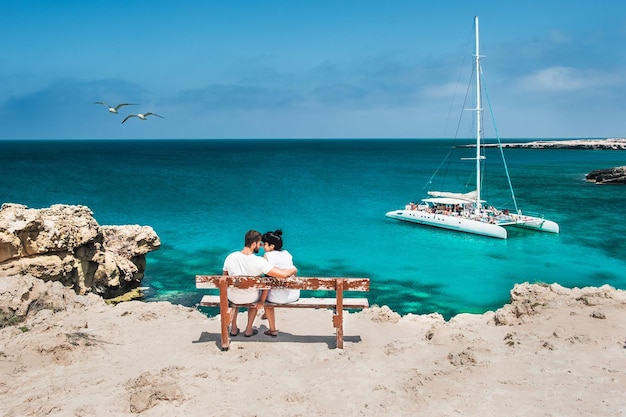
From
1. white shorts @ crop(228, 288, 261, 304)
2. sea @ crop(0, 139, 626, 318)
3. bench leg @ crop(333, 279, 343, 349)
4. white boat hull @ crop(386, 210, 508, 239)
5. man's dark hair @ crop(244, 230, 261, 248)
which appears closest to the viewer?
bench leg @ crop(333, 279, 343, 349)

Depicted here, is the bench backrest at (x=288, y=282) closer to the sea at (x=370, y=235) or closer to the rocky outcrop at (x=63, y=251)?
the rocky outcrop at (x=63, y=251)

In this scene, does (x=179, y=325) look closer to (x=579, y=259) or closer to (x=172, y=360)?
(x=172, y=360)

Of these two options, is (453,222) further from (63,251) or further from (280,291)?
(280,291)

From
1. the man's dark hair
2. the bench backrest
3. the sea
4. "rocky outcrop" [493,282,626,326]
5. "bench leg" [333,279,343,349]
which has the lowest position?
the sea

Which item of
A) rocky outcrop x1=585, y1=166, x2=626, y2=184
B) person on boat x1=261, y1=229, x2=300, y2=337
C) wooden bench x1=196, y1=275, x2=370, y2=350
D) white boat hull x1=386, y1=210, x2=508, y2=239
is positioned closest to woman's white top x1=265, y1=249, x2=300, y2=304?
person on boat x1=261, y1=229, x2=300, y2=337

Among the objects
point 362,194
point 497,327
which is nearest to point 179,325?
point 497,327

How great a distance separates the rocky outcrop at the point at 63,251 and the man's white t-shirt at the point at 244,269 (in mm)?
5712

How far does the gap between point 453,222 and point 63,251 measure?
2452cm

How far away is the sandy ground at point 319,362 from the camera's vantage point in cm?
568

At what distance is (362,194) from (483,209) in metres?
18.1

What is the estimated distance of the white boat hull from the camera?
97.7 feet

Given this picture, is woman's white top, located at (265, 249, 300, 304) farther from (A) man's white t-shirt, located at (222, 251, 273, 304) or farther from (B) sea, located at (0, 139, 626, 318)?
(B) sea, located at (0, 139, 626, 318)

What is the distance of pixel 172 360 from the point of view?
705 centimetres

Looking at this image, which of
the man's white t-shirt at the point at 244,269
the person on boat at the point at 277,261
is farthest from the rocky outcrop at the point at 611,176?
the man's white t-shirt at the point at 244,269
